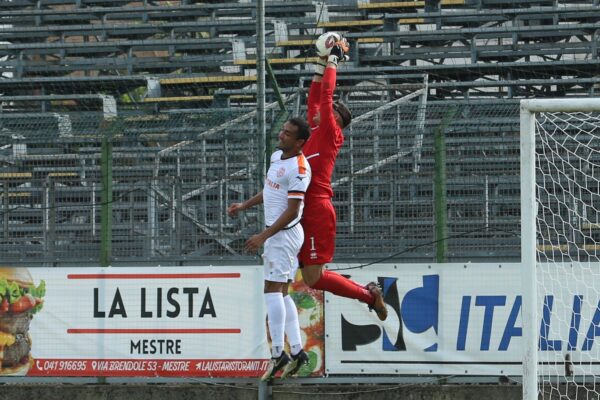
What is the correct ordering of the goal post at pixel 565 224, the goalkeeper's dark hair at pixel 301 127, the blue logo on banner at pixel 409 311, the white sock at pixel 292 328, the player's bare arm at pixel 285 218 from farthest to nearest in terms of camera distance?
the blue logo on banner at pixel 409 311 < the goal post at pixel 565 224 < the white sock at pixel 292 328 < the goalkeeper's dark hair at pixel 301 127 < the player's bare arm at pixel 285 218

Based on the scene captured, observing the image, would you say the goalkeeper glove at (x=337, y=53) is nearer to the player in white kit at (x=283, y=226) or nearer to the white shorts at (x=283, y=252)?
the player in white kit at (x=283, y=226)

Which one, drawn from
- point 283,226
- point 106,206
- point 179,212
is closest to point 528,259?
point 283,226

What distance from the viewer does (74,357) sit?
8727 mm

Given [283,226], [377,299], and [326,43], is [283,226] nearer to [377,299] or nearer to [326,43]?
[377,299]

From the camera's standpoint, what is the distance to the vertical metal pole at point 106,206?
28.6 feet

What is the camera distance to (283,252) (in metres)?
6.99

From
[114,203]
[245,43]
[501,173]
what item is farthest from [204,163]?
[245,43]

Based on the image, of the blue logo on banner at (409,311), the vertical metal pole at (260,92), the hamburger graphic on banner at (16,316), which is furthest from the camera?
the hamburger graphic on banner at (16,316)

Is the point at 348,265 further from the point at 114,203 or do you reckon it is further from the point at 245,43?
the point at 245,43

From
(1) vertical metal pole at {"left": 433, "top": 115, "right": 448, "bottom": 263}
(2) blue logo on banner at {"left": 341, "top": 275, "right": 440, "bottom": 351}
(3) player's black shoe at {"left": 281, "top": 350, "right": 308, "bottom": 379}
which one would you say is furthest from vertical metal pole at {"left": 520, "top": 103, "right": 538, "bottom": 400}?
(2) blue logo on banner at {"left": 341, "top": 275, "right": 440, "bottom": 351}

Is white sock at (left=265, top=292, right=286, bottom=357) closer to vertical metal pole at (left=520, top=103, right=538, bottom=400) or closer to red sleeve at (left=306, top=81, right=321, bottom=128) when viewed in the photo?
red sleeve at (left=306, top=81, right=321, bottom=128)

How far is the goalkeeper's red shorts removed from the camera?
23.4ft

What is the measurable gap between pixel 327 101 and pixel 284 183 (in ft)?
2.00

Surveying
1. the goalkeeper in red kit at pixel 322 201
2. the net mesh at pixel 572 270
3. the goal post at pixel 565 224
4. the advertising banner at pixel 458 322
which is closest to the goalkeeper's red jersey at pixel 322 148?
the goalkeeper in red kit at pixel 322 201
